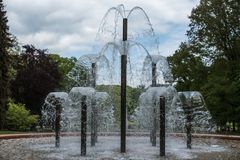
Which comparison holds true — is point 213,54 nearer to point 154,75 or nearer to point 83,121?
point 154,75

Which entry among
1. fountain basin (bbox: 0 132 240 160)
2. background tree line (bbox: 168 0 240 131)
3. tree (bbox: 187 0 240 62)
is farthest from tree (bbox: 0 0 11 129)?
fountain basin (bbox: 0 132 240 160)

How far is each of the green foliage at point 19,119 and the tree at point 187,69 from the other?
12582mm

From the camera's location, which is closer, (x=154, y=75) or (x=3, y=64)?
(x=154, y=75)

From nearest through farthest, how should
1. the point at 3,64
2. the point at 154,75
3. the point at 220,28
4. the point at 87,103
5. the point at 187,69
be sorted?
the point at 87,103 < the point at 154,75 < the point at 3,64 < the point at 220,28 < the point at 187,69

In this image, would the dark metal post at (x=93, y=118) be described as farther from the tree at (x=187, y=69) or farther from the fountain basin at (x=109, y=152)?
the tree at (x=187, y=69)

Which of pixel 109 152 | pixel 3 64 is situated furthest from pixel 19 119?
pixel 109 152

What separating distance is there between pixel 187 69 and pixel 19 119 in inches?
552

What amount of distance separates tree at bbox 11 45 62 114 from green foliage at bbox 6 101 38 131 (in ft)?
26.2

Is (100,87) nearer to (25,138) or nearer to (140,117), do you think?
(140,117)

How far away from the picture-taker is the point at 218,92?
2944 centimetres

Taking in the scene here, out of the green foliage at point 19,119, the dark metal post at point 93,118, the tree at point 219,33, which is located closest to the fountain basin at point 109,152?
the dark metal post at point 93,118

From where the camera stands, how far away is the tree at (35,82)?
41.9 meters

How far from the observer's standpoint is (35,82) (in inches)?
1641

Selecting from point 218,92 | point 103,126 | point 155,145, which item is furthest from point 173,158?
point 218,92
